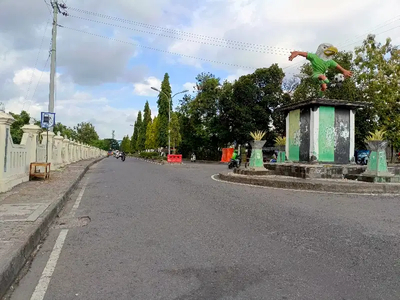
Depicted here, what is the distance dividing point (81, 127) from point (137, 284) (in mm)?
90654

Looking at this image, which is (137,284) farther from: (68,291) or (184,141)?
(184,141)

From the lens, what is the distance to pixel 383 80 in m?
29.9

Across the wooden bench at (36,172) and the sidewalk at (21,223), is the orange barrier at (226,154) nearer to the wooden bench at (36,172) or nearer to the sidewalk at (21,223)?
the wooden bench at (36,172)

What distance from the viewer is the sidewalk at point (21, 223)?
3915 millimetres

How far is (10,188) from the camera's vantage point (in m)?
10.5

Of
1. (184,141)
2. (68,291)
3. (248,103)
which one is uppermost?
(248,103)

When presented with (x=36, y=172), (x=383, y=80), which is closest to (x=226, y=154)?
(x=383, y=80)

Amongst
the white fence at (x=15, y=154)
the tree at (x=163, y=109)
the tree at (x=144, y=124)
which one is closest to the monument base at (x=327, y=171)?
the white fence at (x=15, y=154)

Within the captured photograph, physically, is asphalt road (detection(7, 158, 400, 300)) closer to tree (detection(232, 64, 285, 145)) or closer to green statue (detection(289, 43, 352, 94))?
green statue (detection(289, 43, 352, 94))

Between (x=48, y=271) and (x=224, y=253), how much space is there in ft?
6.91

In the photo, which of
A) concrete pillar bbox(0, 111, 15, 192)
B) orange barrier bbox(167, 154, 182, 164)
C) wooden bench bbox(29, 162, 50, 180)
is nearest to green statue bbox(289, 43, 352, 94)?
wooden bench bbox(29, 162, 50, 180)

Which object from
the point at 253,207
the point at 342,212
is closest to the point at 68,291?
the point at 253,207

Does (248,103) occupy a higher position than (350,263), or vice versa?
(248,103)

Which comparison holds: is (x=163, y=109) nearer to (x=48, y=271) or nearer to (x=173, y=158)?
(x=173, y=158)
